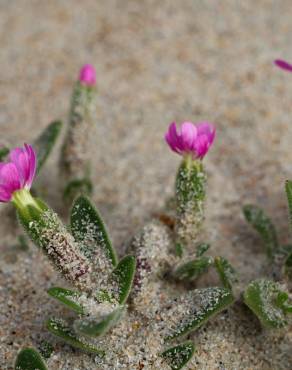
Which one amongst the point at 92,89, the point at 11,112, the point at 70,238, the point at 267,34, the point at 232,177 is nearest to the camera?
the point at 70,238

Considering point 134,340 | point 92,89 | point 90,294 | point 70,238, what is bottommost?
point 134,340

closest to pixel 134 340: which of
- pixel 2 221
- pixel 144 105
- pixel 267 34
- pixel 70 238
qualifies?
pixel 70 238

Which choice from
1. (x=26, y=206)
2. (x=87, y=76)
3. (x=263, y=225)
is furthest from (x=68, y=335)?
(x=87, y=76)

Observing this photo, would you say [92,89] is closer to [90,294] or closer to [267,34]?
[90,294]

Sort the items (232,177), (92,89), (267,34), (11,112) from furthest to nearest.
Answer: (267,34) → (11,112) → (232,177) → (92,89)

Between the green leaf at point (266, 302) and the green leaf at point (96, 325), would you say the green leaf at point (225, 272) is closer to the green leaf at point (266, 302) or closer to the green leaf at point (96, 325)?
the green leaf at point (266, 302)

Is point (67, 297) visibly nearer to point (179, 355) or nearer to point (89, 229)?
point (89, 229)

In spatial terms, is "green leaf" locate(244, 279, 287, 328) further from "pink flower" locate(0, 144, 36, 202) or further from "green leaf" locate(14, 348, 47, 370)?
"pink flower" locate(0, 144, 36, 202)
